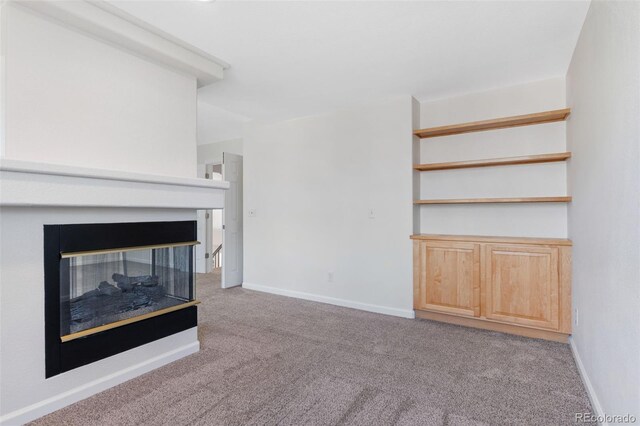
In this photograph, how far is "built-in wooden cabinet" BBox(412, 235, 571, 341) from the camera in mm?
2881

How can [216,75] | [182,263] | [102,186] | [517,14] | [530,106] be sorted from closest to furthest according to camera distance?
[102,186], [517,14], [182,263], [216,75], [530,106]

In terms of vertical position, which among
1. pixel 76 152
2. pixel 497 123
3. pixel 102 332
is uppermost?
pixel 497 123

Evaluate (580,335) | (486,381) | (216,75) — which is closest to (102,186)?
(216,75)

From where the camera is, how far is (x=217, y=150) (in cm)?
634

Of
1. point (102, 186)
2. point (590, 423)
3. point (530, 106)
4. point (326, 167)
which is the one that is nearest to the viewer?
point (590, 423)

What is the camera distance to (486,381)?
2.25m

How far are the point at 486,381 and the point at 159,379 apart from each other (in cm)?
221

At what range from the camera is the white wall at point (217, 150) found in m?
6.02

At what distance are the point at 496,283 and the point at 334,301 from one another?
1.82 m

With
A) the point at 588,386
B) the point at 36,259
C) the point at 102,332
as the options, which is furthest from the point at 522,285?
the point at 36,259

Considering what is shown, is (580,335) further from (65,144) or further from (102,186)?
(65,144)

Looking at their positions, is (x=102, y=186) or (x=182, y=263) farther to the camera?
(x=182, y=263)

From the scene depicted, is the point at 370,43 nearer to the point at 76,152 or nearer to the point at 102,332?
the point at 76,152

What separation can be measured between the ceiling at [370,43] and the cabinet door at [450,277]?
1643mm
